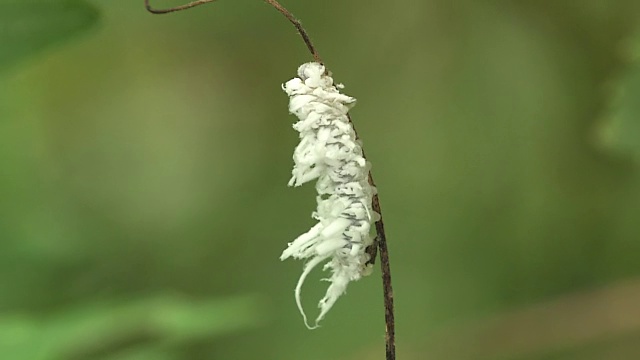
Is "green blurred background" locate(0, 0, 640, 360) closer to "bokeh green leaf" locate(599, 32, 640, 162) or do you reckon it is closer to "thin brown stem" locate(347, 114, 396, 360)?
"bokeh green leaf" locate(599, 32, 640, 162)

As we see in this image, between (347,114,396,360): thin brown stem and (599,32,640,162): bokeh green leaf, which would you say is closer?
(347,114,396,360): thin brown stem

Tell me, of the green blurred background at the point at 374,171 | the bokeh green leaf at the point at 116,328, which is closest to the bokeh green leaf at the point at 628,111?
the green blurred background at the point at 374,171

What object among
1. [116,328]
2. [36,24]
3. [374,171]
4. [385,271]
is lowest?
[385,271]

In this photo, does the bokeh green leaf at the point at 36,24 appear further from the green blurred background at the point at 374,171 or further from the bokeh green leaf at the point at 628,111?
the bokeh green leaf at the point at 628,111

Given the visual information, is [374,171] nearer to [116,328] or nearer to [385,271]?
[116,328]

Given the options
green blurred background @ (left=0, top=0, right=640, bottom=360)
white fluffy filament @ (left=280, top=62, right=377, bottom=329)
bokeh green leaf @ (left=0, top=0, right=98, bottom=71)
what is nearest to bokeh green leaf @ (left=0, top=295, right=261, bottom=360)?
green blurred background @ (left=0, top=0, right=640, bottom=360)

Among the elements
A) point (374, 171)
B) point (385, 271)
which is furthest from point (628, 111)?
point (385, 271)
